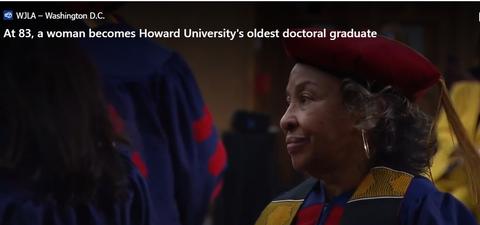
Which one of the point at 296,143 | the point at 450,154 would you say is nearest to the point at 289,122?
the point at 296,143

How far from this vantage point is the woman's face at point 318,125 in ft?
4.64

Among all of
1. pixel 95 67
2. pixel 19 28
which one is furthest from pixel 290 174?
pixel 19 28

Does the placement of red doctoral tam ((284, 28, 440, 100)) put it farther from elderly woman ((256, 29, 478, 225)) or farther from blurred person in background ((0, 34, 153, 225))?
blurred person in background ((0, 34, 153, 225))

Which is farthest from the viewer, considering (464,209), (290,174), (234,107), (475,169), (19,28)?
(234,107)

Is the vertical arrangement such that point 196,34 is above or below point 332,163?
above

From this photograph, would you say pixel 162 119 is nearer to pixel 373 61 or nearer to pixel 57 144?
pixel 57 144

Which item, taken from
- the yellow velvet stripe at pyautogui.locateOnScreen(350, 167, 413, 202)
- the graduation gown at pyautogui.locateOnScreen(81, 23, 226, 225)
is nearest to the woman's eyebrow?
the yellow velvet stripe at pyautogui.locateOnScreen(350, 167, 413, 202)

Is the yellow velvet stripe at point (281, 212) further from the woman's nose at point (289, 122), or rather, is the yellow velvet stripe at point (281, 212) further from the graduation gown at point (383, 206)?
the woman's nose at point (289, 122)

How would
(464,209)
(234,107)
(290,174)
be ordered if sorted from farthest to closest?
(234,107) < (290,174) < (464,209)

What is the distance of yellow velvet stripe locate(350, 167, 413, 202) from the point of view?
1373 millimetres

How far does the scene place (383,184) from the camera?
1392mm

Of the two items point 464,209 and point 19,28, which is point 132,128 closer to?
point 19,28

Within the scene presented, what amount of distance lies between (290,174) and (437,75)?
565mm

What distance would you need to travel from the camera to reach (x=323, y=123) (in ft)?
4.65
